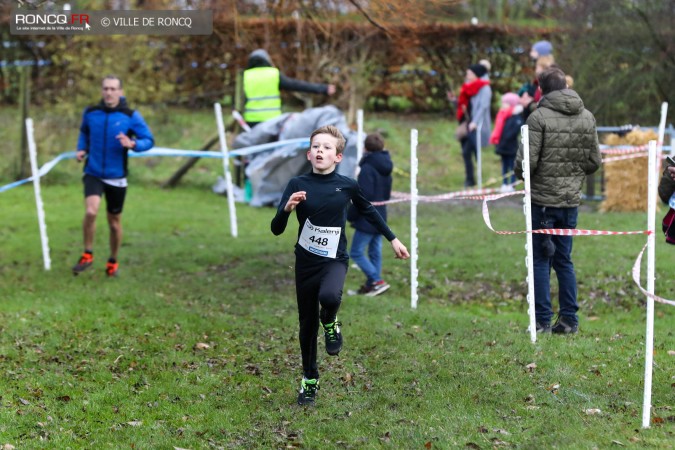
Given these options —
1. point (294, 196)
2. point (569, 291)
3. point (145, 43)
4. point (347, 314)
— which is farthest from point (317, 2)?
point (294, 196)

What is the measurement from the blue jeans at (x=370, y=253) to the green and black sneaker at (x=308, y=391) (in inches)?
155

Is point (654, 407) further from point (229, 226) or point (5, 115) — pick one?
point (5, 115)

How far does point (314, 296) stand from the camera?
6.73 m

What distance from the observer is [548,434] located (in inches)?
236

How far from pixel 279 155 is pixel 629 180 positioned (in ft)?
18.5

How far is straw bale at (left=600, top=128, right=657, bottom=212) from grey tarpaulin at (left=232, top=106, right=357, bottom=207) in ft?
13.7

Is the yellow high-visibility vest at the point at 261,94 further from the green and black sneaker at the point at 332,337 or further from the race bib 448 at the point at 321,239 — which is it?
the green and black sneaker at the point at 332,337

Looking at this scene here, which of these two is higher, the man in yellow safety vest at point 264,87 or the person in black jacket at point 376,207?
the man in yellow safety vest at point 264,87

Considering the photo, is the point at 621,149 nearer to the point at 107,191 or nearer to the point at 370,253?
the point at 370,253

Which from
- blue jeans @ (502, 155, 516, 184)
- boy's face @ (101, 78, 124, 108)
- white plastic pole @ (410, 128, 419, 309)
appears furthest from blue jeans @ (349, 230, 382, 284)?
blue jeans @ (502, 155, 516, 184)

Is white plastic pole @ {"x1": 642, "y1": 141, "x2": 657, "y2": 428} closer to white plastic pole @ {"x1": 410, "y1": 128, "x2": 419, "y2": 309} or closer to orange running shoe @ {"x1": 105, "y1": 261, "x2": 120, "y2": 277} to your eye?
white plastic pole @ {"x1": 410, "y1": 128, "x2": 419, "y2": 309}

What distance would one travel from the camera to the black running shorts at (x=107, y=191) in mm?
11430

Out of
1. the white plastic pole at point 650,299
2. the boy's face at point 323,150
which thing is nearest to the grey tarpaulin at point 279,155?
the boy's face at point 323,150

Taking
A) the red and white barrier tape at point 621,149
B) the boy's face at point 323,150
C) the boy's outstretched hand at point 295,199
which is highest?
the boy's face at point 323,150
